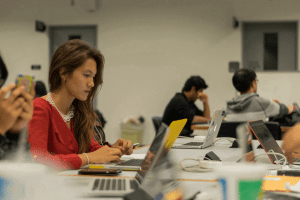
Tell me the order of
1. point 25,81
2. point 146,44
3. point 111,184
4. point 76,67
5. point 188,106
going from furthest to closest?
point 146,44
point 188,106
point 76,67
point 111,184
point 25,81

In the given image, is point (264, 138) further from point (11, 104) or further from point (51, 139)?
point (11, 104)

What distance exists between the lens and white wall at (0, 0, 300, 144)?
5875 millimetres

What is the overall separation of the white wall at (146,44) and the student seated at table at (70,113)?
4.15 metres

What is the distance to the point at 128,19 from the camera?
6.09 meters

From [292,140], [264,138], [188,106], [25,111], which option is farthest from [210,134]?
[188,106]

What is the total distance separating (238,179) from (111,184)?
21.5 inches

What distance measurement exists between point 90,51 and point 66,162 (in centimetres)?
65

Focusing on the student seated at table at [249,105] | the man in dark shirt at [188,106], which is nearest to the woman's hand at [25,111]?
the student seated at table at [249,105]

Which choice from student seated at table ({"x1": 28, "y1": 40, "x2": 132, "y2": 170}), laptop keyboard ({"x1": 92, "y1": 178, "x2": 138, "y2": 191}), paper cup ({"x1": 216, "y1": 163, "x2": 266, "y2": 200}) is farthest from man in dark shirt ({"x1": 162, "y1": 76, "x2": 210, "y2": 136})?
paper cup ({"x1": 216, "y1": 163, "x2": 266, "y2": 200})

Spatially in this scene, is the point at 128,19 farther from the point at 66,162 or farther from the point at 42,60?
the point at 66,162

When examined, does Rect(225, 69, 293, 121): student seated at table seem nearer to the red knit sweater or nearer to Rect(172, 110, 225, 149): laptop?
Rect(172, 110, 225, 149): laptop

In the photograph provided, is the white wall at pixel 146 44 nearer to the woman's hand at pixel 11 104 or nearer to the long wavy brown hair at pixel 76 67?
the long wavy brown hair at pixel 76 67

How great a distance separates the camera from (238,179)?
682 millimetres

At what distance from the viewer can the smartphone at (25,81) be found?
0.91 meters
